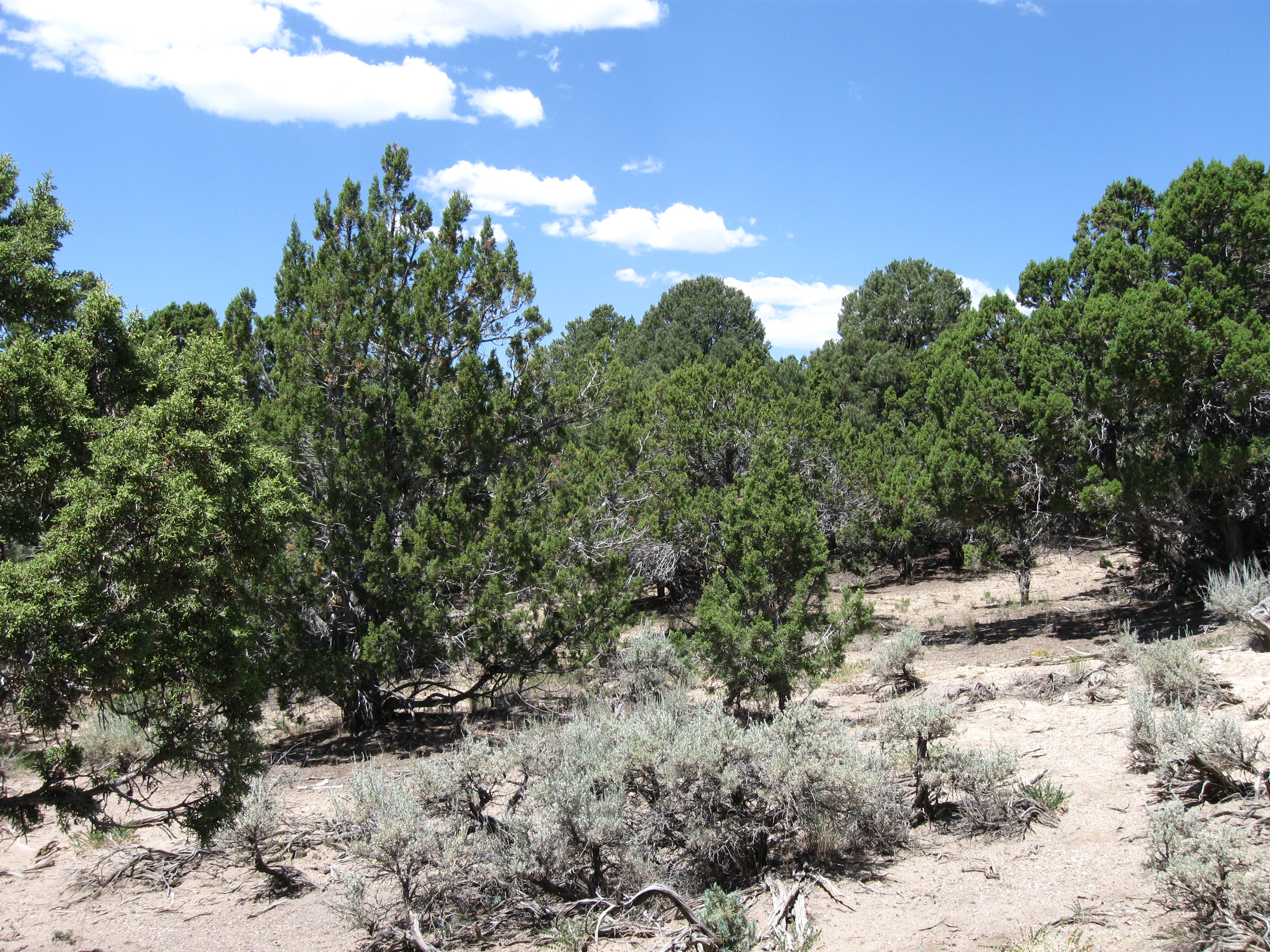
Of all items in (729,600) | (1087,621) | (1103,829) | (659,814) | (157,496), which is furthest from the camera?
(1087,621)

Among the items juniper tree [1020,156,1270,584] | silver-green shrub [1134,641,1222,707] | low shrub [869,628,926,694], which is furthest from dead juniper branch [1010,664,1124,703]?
juniper tree [1020,156,1270,584]

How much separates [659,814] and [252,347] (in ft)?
27.8

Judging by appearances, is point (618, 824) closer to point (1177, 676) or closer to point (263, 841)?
point (263, 841)

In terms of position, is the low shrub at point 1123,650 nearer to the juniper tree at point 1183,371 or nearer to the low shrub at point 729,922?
the juniper tree at point 1183,371

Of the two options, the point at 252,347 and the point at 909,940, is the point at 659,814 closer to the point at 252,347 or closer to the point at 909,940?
the point at 909,940

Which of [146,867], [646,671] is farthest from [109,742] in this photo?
[646,671]

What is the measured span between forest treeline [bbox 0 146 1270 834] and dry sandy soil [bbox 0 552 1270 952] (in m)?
0.88

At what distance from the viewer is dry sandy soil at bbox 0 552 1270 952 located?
16.3ft

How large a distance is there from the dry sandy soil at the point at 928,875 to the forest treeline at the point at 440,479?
0.88m

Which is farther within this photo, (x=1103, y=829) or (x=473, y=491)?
(x=473, y=491)

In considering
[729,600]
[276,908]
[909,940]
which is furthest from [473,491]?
[909,940]

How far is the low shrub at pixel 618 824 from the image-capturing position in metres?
5.86

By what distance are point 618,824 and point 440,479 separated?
6.25m

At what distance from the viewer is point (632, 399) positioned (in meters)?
19.8
